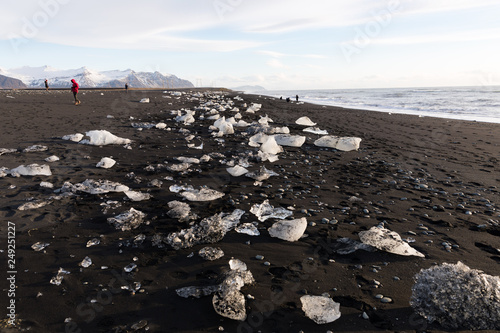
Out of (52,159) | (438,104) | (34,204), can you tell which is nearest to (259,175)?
(34,204)

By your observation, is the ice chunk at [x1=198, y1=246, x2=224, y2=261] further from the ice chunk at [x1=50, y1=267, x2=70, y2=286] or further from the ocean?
the ocean

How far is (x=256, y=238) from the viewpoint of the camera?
345 centimetres

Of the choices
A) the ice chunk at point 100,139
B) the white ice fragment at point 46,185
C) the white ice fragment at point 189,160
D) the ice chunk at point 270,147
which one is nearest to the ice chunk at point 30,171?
the white ice fragment at point 46,185

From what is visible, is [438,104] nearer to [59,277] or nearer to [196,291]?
[196,291]

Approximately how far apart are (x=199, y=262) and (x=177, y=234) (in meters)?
0.58

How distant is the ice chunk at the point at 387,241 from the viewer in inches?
123

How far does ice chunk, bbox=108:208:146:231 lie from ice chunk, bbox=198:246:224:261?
1171 mm

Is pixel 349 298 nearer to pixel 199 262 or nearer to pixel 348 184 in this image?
pixel 199 262

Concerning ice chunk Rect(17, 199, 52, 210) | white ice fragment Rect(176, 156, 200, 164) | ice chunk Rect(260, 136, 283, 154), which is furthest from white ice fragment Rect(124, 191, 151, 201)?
ice chunk Rect(260, 136, 283, 154)

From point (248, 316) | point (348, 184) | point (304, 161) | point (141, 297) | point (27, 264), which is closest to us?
point (248, 316)

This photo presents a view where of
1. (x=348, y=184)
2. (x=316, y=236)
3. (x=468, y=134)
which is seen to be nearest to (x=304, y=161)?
(x=348, y=184)

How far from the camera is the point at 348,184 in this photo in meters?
5.37

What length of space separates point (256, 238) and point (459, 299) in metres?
2.17

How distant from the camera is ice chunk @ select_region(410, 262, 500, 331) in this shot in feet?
7.22
